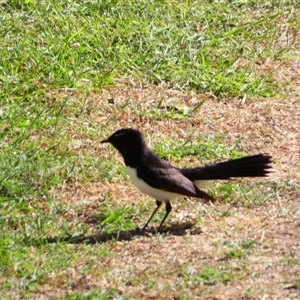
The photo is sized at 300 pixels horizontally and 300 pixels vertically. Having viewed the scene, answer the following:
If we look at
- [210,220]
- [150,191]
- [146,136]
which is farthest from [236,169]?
[146,136]

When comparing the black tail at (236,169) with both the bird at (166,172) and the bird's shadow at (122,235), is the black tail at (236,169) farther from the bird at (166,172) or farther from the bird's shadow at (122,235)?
the bird's shadow at (122,235)

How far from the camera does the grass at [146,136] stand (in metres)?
6.61


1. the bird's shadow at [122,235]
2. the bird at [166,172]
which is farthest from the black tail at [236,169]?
the bird's shadow at [122,235]

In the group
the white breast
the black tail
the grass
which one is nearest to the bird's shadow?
the grass

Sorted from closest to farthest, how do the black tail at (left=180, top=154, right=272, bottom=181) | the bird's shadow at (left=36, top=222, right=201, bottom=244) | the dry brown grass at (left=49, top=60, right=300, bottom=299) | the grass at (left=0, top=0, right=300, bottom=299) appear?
the dry brown grass at (left=49, top=60, right=300, bottom=299), the grass at (left=0, top=0, right=300, bottom=299), the bird's shadow at (left=36, top=222, right=201, bottom=244), the black tail at (left=180, top=154, right=272, bottom=181)

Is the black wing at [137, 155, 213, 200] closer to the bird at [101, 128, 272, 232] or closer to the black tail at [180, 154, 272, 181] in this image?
the bird at [101, 128, 272, 232]

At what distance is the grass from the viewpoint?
6609 millimetres

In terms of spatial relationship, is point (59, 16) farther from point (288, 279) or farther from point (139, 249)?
point (288, 279)

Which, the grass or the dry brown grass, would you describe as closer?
the dry brown grass

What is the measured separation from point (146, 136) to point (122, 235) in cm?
181

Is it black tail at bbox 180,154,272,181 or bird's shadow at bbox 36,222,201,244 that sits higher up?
black tail at bbox 180,154,272,181

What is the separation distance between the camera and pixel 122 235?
7.21m

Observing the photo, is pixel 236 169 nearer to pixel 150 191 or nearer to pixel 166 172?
pixel 166 172

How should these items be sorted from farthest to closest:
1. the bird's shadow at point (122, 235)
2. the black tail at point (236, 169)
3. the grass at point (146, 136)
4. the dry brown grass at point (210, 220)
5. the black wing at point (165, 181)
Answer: the black tail at point (236, 169) → the black wing at point (165, 181) → the bird's shadow at point (122, 235) → the grass at point (146, 136) → the dry brown grass at point (210, 220)
